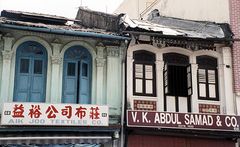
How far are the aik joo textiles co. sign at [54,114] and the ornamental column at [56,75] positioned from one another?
2.22 feet

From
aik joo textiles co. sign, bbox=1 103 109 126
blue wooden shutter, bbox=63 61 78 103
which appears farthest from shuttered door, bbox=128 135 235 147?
blue wooden shutter, bbox=63 61 78 103

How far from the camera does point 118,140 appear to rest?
12398mm

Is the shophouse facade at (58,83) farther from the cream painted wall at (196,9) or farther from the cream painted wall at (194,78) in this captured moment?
the cream painted wall at (196,9)

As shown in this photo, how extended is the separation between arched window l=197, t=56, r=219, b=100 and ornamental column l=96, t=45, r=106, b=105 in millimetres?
3182

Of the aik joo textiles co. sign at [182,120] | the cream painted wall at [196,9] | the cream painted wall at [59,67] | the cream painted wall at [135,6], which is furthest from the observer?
the cream painted wall at [135,6]

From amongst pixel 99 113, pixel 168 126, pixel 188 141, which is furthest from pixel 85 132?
pixel 188 141

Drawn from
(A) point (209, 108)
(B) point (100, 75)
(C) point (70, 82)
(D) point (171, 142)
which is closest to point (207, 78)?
(A) point (209, 108)

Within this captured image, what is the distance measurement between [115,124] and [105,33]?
2.71 meters

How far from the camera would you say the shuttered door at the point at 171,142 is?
1246cm

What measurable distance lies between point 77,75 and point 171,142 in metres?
3.48

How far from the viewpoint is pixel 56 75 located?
12.4 m

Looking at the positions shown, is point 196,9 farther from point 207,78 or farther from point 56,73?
point 56,73

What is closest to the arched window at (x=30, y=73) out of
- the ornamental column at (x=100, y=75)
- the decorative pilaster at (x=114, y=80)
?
the ornamental column at (x=100, y=75)

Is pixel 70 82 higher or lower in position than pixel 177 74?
lower
